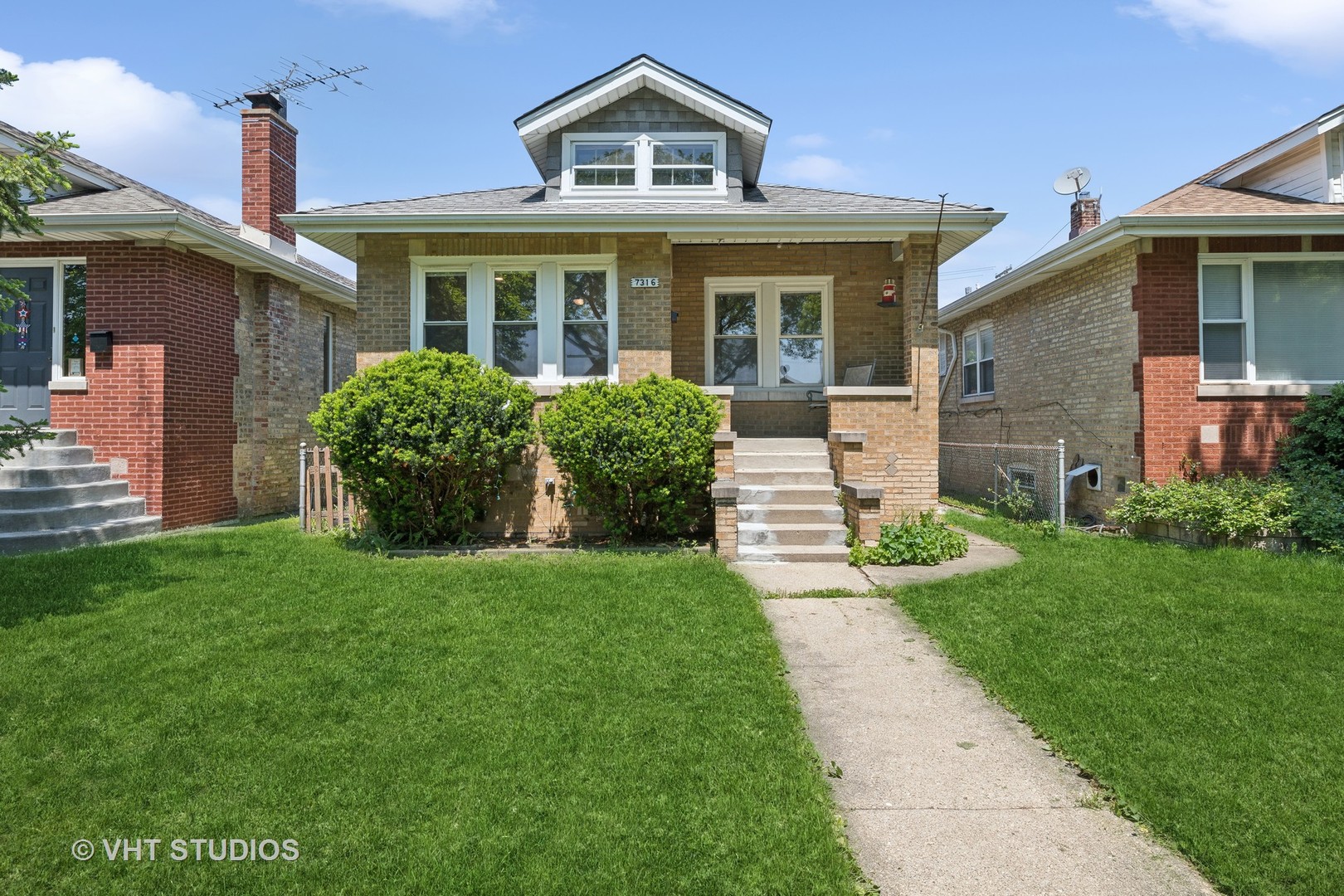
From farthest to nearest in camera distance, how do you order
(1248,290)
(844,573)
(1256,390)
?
(1248,290)
(1256,390)
(844,573)

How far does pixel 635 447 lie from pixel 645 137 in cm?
562

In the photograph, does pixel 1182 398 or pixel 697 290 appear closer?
pixel 1182 398

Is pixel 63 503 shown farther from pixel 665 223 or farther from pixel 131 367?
pixel 665 223

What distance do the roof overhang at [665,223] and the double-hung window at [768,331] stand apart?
176 cm

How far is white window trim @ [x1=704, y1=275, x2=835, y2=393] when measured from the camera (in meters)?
11.3

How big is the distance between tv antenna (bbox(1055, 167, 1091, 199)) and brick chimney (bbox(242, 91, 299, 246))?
1414 cm

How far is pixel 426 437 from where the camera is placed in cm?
810

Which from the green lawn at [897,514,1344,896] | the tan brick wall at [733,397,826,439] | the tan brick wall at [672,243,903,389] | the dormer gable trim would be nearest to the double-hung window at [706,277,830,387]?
the tan brick wall at [672,243,903,389]

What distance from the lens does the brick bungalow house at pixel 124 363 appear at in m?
9.16

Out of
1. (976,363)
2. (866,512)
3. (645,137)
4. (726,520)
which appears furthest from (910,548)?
(976,363)

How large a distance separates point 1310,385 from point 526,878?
36.9 feet

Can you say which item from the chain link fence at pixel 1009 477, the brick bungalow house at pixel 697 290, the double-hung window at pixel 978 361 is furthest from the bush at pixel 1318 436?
the double-hung window at pixel 978 361

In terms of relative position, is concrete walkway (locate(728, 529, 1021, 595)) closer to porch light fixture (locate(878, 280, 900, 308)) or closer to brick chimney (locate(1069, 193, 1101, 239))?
porch light fixture (locate(878, 280, 900, 308))

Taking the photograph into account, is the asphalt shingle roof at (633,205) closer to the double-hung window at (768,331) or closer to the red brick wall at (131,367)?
the double-hung window at (768,331)
